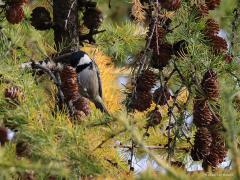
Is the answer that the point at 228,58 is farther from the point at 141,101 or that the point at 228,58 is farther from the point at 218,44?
the point at 141,101

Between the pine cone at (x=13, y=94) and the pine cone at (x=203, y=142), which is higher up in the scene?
the pine cone at (x=13, y=94)

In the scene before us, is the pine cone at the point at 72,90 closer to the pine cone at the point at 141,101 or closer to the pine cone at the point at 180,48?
the pine cone at the point at 141,101

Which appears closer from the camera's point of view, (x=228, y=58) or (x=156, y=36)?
(x=156, y=36)

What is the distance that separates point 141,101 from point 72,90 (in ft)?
0.56

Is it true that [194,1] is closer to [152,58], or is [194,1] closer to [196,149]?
[152,58]

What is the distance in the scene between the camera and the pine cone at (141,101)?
5.29 ft

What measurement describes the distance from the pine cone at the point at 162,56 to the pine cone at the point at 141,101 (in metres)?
0.08

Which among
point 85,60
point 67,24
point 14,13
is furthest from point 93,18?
point 14,13

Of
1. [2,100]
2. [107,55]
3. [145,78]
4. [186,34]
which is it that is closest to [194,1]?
[186,34]

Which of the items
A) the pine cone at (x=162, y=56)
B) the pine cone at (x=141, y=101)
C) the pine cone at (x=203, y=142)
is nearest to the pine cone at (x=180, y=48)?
the pine cone at (x=162, y=56)

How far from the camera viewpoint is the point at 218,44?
1.71m

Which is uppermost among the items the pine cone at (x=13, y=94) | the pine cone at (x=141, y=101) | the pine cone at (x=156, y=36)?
the pine cone at (x=156, y=36)

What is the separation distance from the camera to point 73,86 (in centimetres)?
166

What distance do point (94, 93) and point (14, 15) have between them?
1.00 metres
